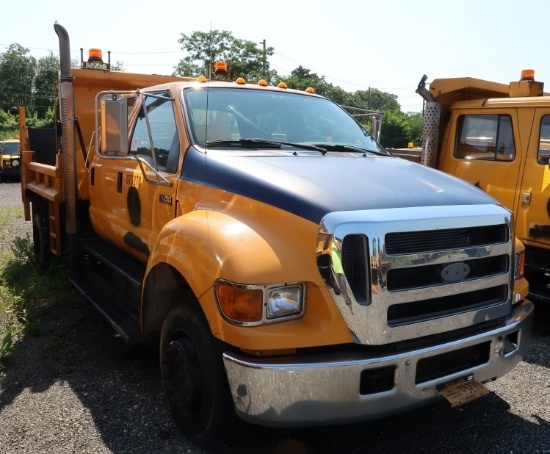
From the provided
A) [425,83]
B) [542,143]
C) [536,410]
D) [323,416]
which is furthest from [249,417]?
[425,83]

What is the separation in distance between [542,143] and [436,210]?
342 cm

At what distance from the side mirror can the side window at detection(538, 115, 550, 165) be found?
13.6 ft

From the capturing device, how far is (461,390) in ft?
9.32

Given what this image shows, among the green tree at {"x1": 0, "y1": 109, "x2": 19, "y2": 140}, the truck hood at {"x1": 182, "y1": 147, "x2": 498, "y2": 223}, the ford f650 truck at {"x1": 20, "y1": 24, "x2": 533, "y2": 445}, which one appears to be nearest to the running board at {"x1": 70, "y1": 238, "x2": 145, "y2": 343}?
the ford f650 truck at {"x1": 20, "y1": 24, "x2": 533, "y2": 445}

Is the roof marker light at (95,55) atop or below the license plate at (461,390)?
atop

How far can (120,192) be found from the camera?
14.9 feet

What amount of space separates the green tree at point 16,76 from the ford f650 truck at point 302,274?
68930mm

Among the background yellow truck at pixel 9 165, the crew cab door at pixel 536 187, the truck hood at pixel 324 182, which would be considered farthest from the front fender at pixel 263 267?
the background yellow truck at pixel 9 165

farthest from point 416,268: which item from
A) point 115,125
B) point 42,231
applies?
point 42,231

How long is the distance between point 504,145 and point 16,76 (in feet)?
246

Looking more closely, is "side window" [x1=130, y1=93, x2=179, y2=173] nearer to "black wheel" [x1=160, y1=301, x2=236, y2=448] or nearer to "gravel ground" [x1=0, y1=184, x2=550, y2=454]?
"black wheel" [x1=160, y1=301, x2=236, y2=448]

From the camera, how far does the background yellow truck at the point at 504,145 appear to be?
5.50 metres

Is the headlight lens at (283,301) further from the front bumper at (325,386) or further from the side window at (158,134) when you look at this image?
the side window at (158,134)

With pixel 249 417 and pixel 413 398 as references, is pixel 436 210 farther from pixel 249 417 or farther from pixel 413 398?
pixel 249 417
